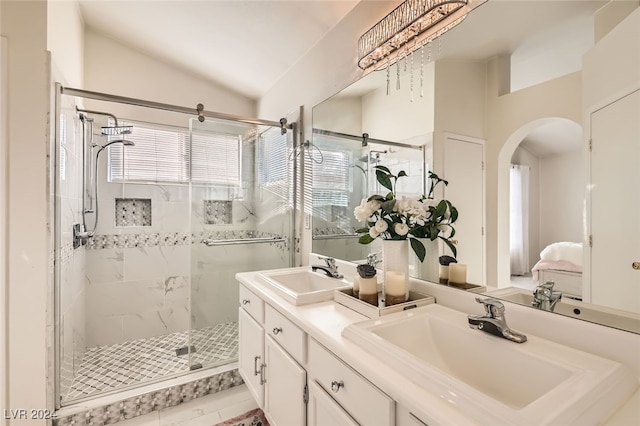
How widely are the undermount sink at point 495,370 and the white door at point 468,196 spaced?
23cm

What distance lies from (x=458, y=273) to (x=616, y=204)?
0.56 m

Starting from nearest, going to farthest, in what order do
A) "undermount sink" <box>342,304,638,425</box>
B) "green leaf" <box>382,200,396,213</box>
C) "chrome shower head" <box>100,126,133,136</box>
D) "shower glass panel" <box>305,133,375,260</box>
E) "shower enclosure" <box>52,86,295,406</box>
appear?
"undermount sink" <box>342,304,638,425</box>, "green leaf" <box>382,200,396,213</box>, "shower glass panel" <box>305,133,375,260</box>, "shower enclosure" <box>52,86,295,406</box>, "chrome shower head" <box>100,126,133,136</box>

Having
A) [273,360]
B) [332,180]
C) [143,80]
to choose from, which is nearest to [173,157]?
[143,80]

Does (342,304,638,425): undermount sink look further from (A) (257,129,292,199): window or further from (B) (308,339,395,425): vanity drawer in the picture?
(A) (257,129,292,199): window

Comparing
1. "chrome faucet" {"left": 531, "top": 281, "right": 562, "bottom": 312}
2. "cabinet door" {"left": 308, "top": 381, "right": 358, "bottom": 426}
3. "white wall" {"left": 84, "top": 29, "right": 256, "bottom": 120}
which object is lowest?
"cabinet door" {"left": 308, "top": 381, "right": 358, "bottom": 426}

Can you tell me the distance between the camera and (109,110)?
2711 mm

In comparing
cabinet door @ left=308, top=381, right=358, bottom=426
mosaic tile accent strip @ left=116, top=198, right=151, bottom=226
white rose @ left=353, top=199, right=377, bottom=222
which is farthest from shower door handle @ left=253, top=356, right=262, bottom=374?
mosaic tile accent strip @ left=116, top=198, right=151, bottom=226

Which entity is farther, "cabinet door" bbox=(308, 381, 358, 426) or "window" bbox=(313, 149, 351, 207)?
"window" bbox=(313, 149, 351, 207)

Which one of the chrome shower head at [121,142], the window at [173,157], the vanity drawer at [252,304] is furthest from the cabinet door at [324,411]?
the chrome shower head at [121,142]

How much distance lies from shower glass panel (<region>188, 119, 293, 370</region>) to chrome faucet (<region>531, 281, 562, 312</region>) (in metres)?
1.81

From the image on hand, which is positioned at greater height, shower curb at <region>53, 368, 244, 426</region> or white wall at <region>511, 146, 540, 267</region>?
white wall at <region>511, 146, 540, 267</region>

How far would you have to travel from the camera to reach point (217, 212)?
2490 mm

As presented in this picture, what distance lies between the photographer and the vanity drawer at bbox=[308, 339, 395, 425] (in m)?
0.76

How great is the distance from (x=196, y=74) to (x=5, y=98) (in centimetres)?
189
